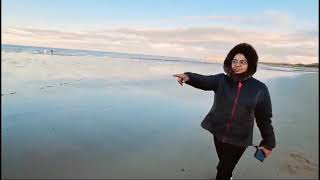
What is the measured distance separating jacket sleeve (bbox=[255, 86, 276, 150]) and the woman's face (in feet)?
1.01

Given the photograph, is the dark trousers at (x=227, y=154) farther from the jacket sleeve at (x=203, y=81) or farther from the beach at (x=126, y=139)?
the beach at (x=126, y=139)

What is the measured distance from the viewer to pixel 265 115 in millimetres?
4031

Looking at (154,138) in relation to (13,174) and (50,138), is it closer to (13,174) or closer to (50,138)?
(50,138)

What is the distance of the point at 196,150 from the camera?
666 cm

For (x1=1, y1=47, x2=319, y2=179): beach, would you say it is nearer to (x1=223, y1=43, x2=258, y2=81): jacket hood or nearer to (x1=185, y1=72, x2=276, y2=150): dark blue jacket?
(x1=185, y1=72, x2=276, y2=150): dark blue jacket

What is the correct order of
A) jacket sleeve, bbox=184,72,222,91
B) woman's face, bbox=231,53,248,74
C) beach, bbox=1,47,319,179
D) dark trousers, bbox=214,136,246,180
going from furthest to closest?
beach, bbox=1,47,319,179 → dark trousers, bbox=214,136,246,180 → jacket sleeve, bbox=184,72,222,91 → woman's face, bbox=231,53,248,74

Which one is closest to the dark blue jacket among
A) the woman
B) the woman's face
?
the woman

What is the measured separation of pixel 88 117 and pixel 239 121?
532 centimetres

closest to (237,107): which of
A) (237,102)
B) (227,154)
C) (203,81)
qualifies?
(237,102)

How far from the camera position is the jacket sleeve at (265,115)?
396 centimetres

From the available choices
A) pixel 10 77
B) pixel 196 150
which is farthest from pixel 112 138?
pixel 10 77

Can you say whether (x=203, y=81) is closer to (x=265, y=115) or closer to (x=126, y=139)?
(x=265, y=115)

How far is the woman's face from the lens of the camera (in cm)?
393

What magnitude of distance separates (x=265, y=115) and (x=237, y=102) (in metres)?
0.35
